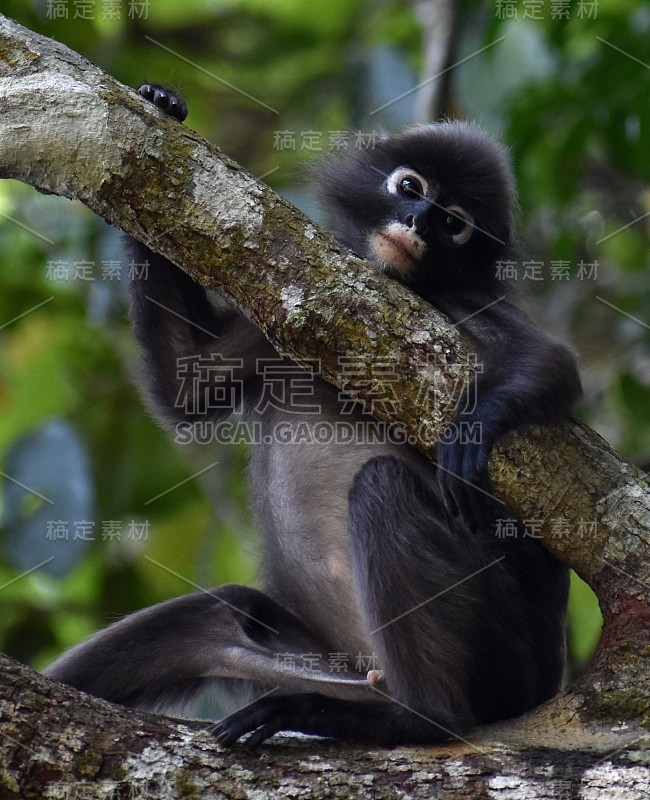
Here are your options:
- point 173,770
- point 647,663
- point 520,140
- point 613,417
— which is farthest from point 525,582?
point 613,417

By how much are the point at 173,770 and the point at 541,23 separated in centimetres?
422

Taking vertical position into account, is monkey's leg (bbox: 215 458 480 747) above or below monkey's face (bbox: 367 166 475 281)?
below

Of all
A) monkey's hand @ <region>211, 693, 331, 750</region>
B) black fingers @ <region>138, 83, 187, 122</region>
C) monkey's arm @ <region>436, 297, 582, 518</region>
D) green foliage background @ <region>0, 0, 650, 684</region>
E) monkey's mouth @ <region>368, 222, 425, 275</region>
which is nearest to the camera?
monkey's hand @ <region>211, 693, 331, 750</region>

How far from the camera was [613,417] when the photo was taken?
746 centimetres

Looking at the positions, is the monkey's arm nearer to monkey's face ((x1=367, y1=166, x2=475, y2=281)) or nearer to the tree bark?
the tree bark

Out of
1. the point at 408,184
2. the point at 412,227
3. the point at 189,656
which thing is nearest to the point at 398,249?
the point at 412,227

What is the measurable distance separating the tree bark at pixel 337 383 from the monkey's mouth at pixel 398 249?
103cm

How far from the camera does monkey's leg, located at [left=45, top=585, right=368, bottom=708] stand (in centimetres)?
367

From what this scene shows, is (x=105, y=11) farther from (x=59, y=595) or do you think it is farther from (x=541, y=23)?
(x=59, y=595)

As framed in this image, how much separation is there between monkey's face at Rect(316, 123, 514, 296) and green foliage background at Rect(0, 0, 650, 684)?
1.47ft

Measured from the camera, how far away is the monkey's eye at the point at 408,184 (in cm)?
434

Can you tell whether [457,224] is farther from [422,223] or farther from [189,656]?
[189,656]

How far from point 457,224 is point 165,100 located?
4.30 ft

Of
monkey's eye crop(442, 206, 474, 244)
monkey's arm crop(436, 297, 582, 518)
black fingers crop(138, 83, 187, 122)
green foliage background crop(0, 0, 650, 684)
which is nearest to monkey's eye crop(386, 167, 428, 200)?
monkey's eye crop(442, 206, 474, 244)
